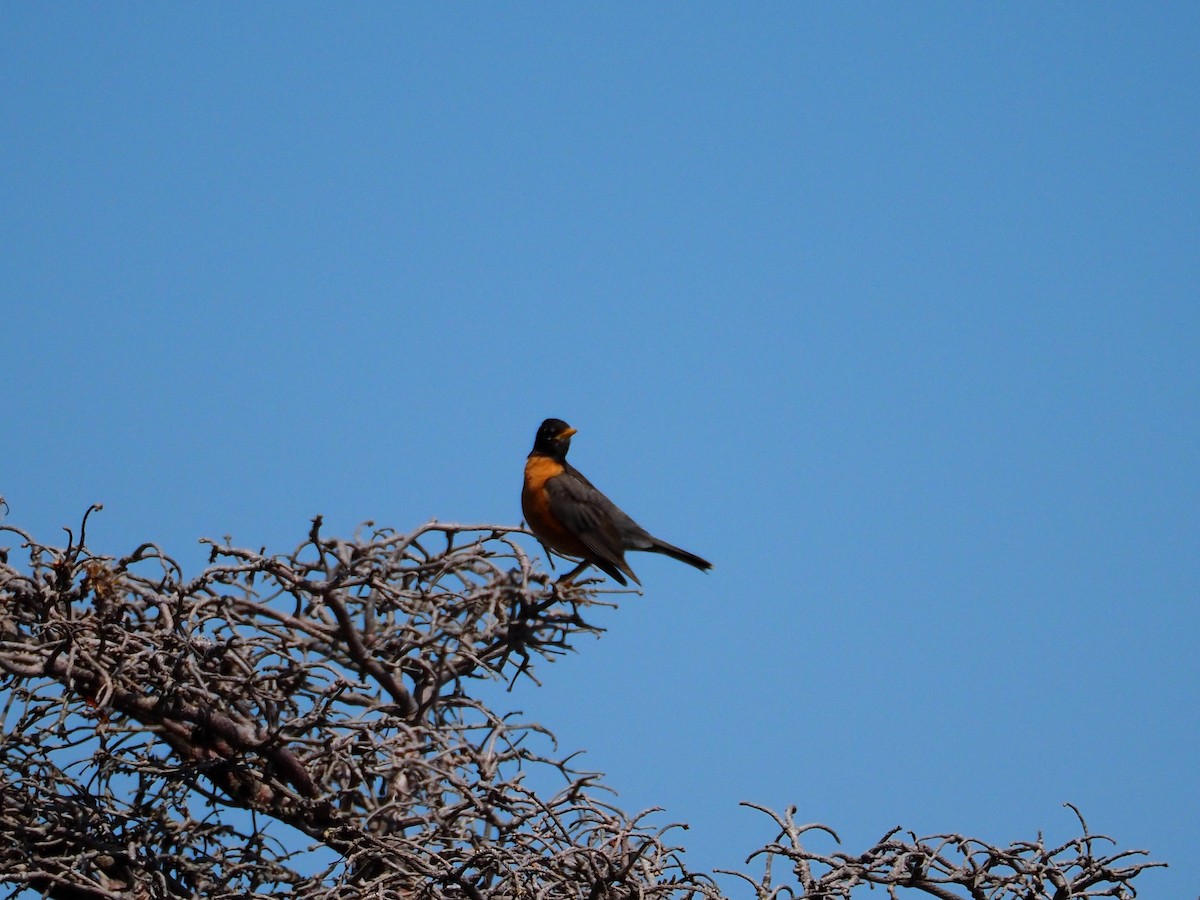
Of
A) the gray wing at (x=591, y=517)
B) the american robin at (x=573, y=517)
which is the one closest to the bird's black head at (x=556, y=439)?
the american robin at (x=573, y=517)

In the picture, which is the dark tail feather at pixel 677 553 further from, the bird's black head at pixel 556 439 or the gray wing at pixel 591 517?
the bird's black head at pixel 556 439

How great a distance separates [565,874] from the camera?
4.30m

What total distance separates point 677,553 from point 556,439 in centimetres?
90

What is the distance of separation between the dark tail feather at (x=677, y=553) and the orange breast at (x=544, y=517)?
1.91ft

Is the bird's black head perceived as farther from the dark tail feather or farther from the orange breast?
the dark tail feather

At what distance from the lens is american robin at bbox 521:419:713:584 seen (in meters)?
6.89

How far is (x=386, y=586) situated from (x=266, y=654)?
458 millimetres

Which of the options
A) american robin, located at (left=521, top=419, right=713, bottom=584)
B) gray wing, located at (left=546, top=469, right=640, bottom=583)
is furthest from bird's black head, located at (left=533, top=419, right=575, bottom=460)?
gray wing, located at (left=546, top=469, right=640, bottom=583)

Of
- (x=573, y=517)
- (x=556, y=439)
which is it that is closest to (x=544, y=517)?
(x=573, y=517)

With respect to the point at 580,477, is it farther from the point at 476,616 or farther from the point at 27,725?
the point at 27,725

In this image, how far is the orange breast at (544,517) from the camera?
703cm

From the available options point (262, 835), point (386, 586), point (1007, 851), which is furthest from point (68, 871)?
point (1007, 851)

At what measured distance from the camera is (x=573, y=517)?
702 cm

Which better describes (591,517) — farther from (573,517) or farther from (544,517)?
(544,517)
